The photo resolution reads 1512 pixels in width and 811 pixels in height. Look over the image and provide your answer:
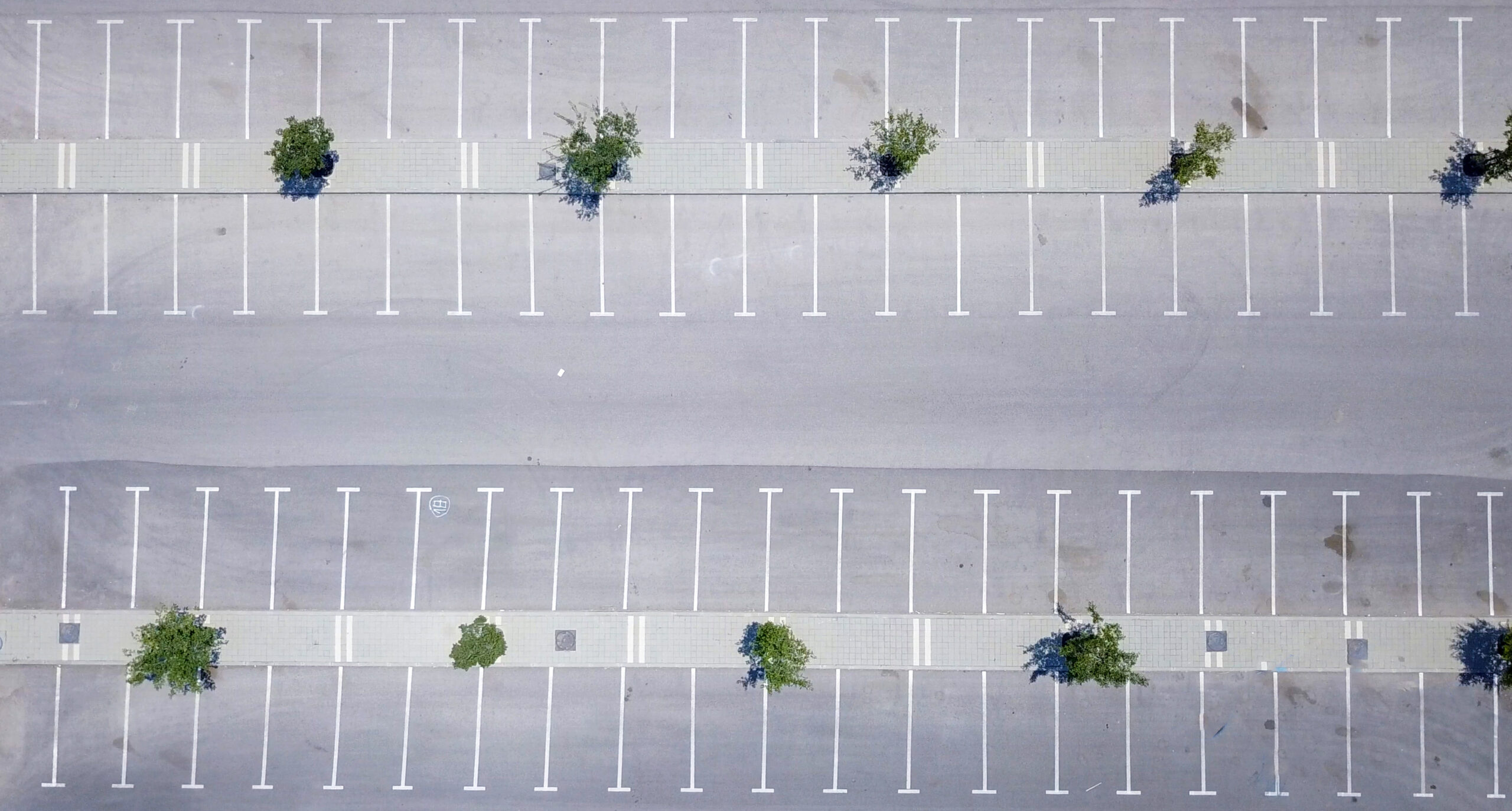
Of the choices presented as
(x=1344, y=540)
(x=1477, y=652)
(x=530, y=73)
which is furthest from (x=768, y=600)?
(x=1477, y=652)

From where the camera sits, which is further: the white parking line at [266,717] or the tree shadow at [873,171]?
the tree shadow at [873,171]

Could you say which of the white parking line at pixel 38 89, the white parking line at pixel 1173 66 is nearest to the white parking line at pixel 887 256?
the white parking line at pixel 38 89

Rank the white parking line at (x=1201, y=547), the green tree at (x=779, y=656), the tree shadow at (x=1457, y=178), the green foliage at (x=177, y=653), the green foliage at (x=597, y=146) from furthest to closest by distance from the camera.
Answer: the tree shadow at (x=1457, y=178) < the white parking line at (x=1201, y=547) < the green foliage at (x=597, y=146) < the green tree at (x=779, y=656) < the green foliage at (x=177, y=653)

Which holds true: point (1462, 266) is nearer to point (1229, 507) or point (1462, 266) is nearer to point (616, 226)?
point (1229, 507)

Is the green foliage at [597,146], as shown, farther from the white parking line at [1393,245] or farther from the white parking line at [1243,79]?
the white parking line at [1393,245]

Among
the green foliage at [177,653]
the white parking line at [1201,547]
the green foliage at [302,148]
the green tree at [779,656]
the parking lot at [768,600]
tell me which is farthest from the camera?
the white parking line at [1201,547]

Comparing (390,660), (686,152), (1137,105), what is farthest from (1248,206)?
(390,660)

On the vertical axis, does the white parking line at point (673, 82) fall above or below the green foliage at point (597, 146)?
above
